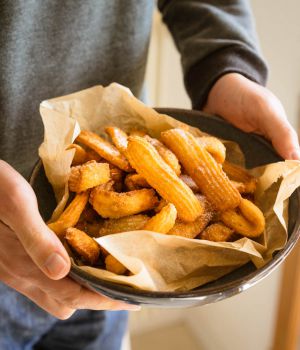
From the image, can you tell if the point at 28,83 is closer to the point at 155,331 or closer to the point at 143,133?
the point at 143,133

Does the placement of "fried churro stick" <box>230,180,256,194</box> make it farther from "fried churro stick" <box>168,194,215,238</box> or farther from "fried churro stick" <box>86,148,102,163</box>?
"fried churro stick" <box>86,148,102,163</box>

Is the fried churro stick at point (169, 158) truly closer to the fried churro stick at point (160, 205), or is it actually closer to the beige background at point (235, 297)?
the fried churro stick at point (160, 205)

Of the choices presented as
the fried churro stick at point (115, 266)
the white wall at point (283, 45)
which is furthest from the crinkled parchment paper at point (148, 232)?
the white wall at point (283, 45)

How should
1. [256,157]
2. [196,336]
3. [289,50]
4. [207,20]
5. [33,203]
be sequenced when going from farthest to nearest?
[196,336] < [289,50] < [207,20] < [256,157] < [33,203]

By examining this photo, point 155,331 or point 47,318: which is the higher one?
point 47,318

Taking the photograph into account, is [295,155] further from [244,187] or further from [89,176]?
[89,176]

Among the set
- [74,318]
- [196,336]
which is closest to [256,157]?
[74,318]
